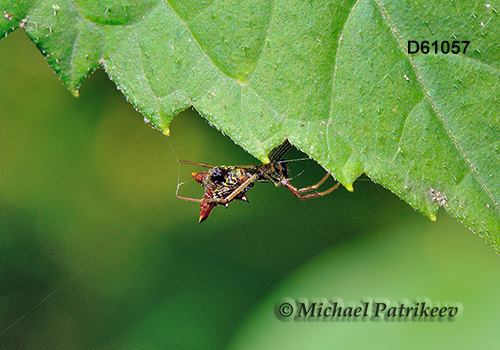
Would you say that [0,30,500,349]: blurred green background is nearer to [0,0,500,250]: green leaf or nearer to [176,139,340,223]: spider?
[176,139,340,223]: spider

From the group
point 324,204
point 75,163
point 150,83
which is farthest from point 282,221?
point 150,83

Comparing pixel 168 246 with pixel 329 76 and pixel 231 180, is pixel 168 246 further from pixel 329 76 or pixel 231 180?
pixel 329 76

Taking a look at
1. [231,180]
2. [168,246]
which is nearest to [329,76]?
[231,180]

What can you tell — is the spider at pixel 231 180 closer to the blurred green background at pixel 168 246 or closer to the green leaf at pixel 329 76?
the blurred green background at pixel 168 246

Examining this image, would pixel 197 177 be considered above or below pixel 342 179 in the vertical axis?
below

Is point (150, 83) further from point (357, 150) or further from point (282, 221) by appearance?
point (282, 221)
